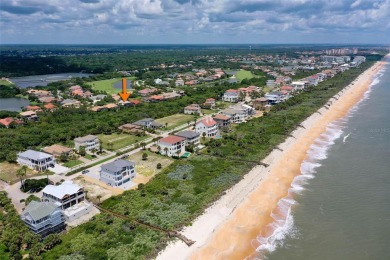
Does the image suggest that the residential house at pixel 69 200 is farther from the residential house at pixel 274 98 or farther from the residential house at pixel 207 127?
the residential house at pixel 274 98

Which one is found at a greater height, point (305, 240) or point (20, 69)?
point (20, 69)

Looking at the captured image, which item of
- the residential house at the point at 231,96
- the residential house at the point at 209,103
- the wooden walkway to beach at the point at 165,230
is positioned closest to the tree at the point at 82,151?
the wooden walkway to beach at the point at 165,230

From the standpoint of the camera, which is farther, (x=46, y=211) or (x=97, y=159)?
(x=97, y=159)

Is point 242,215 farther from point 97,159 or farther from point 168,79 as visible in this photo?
point 168,79

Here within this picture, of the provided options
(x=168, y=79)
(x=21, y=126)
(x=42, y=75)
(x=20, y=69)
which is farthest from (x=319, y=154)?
(x=20, y=69)

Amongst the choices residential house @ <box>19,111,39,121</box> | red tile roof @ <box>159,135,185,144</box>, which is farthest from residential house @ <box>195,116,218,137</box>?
residential house @ <box>19,111,39,121</box>

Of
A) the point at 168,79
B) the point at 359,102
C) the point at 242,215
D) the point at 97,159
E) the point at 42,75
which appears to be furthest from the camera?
the point at 42,75

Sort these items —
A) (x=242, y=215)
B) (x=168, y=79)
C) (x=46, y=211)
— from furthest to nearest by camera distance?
(x=168, y=79) < (x=242, y=215) < (x=46, y=211)

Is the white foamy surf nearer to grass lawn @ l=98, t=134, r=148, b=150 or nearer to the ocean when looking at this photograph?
the ocean
